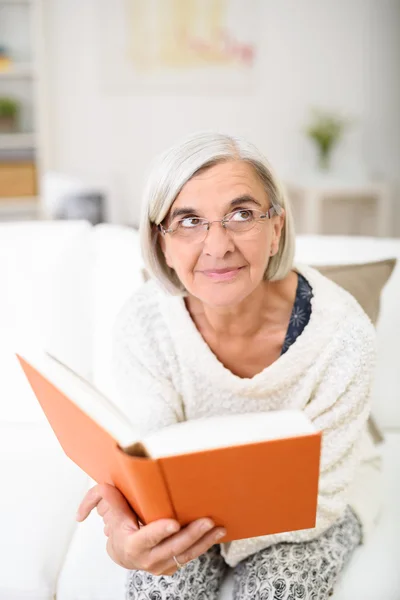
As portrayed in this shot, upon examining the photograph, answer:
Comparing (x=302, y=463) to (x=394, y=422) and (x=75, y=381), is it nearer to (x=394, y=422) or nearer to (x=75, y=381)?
(x=75, y=381)

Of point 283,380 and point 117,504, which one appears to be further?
point 283,380

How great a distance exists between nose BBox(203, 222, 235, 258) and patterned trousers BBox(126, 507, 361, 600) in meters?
0.51

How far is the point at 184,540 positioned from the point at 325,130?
375 centimetres

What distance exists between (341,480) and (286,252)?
1.37ft

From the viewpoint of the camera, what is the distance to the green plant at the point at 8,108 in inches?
155

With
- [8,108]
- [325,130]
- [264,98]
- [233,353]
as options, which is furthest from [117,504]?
[264,98]

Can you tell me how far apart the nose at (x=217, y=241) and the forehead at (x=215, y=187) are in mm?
38

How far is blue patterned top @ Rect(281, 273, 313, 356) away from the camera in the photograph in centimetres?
121

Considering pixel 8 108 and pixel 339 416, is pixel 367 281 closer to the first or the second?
pixel 339 416

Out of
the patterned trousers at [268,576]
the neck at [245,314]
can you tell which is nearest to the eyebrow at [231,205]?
the neck at [245,314]

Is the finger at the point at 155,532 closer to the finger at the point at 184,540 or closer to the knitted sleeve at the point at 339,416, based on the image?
the finger at the point at 184,540

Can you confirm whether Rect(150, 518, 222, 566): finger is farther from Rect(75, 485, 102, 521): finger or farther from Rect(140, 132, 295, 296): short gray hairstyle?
Rect(140, 132, 295, 296): short gray hairstyle

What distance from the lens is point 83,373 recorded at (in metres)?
1.72

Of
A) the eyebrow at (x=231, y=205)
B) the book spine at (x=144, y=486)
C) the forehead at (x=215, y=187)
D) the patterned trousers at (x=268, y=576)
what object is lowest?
the patterned trousers at (x=268, y=576)
